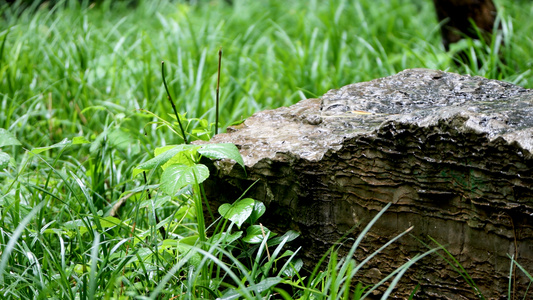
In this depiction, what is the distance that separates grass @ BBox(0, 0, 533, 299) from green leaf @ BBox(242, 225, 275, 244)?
4 centimetres

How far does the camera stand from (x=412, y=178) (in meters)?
1.32

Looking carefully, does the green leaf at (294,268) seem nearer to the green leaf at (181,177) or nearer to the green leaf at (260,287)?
the green leaf at (260,287)

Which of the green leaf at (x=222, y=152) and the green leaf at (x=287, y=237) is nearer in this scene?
the green leaf at (x=222, y=152)

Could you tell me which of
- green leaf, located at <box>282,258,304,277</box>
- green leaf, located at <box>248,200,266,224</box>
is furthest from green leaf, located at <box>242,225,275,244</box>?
green leaf, located at <box>282,258,304,277</box>

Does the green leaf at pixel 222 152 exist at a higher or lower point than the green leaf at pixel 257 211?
higher

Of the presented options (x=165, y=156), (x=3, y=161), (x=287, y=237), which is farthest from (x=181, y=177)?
(x=3, y=161)

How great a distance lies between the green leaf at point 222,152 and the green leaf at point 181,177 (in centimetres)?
5

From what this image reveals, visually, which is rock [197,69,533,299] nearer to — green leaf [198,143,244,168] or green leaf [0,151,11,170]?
green leaf [198,143,244,168]

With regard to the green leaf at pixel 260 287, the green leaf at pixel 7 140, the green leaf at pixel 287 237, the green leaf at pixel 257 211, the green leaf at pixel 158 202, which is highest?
the green leaf at pixel 7 140

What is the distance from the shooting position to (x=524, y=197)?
1.17m

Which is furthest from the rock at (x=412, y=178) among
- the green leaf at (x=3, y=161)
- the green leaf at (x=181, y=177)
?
the green leaf at (x=3, y=161)

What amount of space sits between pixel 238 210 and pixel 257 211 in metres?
0.08

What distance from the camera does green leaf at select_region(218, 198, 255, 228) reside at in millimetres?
1402

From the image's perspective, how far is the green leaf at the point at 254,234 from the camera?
1.46m
